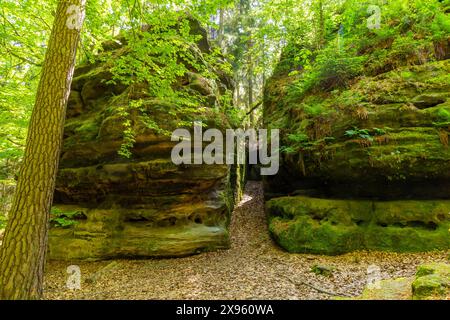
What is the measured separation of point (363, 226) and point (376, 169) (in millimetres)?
1960

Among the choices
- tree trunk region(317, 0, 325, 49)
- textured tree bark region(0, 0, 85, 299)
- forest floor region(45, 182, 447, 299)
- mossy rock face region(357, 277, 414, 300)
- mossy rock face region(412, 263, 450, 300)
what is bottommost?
forest floor region(45, 182, 447, 299)

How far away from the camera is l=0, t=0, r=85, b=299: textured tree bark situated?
170 inches

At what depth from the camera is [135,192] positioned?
9.59 m

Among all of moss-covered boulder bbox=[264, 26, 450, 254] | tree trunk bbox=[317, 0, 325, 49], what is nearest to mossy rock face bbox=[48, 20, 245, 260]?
moss-covered boulder bbox=[264, 26, 450, 254]

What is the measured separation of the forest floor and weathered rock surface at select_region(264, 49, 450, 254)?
0.68m

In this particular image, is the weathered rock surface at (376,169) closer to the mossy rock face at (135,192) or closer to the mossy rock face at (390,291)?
the mossy rock face at (390,291)

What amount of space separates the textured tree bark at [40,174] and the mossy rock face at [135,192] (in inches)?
150

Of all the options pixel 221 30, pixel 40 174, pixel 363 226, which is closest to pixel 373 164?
pixel 363 226

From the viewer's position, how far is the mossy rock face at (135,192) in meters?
8.91

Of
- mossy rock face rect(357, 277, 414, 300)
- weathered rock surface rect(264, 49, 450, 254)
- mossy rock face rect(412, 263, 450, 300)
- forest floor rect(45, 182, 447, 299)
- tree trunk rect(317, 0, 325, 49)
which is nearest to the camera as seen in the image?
mossy rock face rect(412, 263, 450, 300)

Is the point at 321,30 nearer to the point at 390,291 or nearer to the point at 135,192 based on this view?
the point at 135,192

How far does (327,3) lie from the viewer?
12.8 metres

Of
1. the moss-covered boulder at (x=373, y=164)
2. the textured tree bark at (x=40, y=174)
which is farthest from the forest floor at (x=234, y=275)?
the textured tree bark at (x=40, y=174)

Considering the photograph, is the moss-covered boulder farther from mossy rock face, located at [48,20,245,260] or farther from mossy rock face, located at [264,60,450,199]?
mossy rock face, located at [48,20,245,260]
